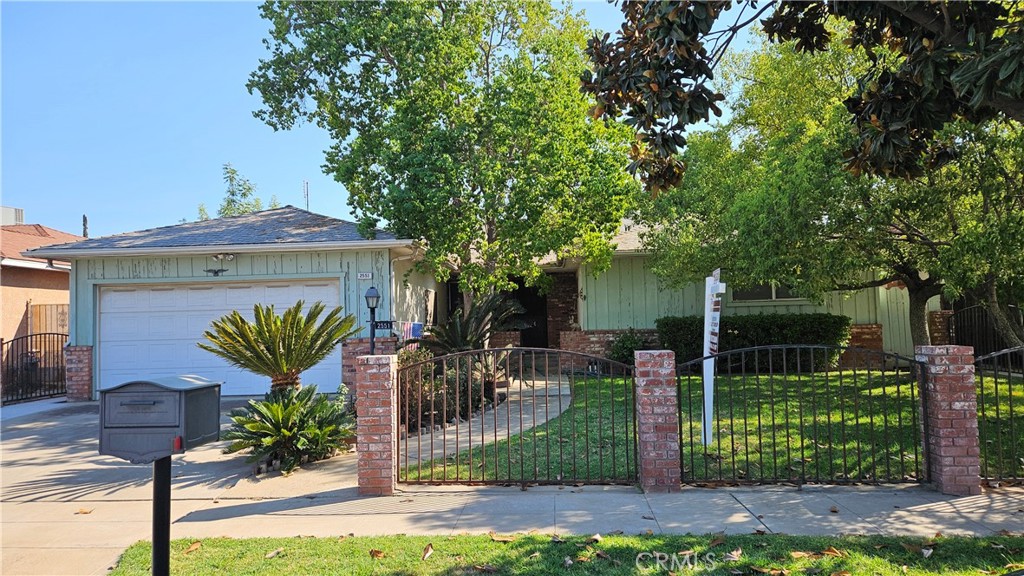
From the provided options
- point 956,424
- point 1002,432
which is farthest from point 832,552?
point 1002,432

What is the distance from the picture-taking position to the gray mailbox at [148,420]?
3475mm

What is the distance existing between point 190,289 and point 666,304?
11.1 meters

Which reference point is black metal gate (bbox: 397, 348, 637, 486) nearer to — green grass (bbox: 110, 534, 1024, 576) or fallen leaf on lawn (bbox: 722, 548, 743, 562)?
green grass (bbox: 110, 534, 1024, 576)

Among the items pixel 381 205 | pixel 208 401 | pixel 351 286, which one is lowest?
pixel 208 401

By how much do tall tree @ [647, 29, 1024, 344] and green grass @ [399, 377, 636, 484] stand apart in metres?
3.94

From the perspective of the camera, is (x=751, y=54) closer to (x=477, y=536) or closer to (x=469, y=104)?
(x=469, y=104)

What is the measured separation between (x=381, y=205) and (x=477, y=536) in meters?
7.88

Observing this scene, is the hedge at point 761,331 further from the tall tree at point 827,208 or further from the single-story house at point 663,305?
the tall tree at point 827,208

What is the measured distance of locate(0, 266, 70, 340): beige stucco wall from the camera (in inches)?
592

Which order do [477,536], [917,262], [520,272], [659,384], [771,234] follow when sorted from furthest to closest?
[520,272]
[917,262]
[771,234]
[659,384]
[477,536]

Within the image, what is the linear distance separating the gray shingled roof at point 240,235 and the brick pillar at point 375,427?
6.13m

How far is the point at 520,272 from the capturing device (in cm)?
1211

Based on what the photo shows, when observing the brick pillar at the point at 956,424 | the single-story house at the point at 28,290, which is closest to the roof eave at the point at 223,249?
the single-story house at the point at 28,290

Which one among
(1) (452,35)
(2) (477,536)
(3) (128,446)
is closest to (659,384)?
(2) (477,536)
